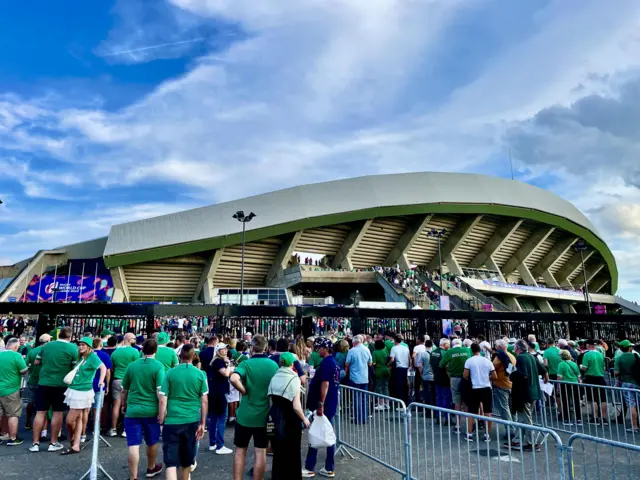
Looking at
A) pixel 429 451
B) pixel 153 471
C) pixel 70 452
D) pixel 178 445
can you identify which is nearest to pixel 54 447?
pixel 70 452

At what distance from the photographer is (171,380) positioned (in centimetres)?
472

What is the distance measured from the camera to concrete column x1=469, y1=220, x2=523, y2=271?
48519 millimetres

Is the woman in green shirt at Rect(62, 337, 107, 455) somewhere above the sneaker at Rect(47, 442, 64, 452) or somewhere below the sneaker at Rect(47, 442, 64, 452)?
above

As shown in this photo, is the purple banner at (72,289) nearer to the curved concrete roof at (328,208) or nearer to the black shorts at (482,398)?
the curved concrete roof at (328,208)

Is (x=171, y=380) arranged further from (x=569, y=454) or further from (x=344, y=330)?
(x=344, y=330)

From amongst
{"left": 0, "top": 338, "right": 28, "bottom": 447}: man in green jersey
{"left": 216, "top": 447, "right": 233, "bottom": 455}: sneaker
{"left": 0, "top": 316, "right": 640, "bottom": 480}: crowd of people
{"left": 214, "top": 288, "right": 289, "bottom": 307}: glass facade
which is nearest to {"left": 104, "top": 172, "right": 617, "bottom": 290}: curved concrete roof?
{"left": 214, "top": 288, "right": 289, "bottom": 307}: glass facade

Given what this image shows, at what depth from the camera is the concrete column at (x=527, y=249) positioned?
51625mm

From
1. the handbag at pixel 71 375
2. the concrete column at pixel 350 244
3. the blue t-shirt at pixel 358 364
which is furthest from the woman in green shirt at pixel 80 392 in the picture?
the concrete column at pixel 350 244

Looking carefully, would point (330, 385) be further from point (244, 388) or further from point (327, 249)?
point (327, 249)

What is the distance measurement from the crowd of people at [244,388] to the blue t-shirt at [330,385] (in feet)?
0.05

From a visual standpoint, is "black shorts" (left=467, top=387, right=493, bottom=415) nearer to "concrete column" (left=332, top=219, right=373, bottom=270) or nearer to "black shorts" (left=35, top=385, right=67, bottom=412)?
"black shorts" (left=35, top=385, right=67, bottom=412)

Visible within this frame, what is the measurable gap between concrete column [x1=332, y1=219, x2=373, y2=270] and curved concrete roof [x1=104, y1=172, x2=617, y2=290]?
5.97 feet

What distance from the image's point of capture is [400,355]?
930 centimetres

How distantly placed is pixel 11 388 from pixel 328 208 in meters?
34.6
